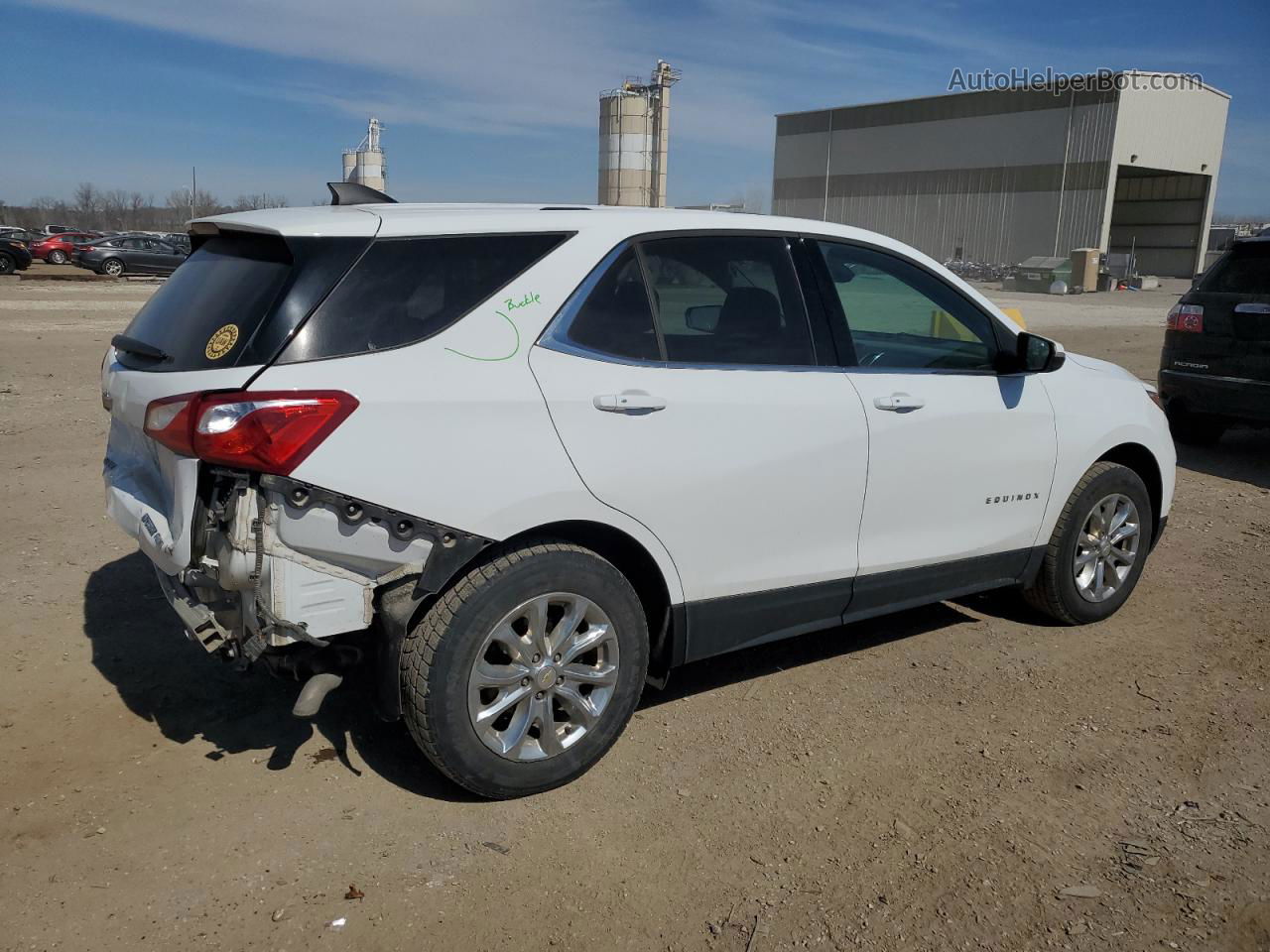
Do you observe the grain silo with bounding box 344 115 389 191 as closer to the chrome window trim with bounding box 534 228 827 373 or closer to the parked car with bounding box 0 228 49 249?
the parked car with bounding box 0 228 49 249

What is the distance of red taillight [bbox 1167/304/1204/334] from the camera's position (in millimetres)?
8398

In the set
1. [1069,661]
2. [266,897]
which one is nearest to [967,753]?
[1069,661]

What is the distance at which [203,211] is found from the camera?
81938 millimetres

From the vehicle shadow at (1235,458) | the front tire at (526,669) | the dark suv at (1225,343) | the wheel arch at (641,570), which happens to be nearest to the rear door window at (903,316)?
the wheel arch at (641,570)

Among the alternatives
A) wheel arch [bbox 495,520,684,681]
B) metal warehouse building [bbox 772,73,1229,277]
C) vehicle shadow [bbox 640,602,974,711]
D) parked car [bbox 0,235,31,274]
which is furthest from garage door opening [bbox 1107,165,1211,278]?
wheel arch [bbox 495,520,684,681]

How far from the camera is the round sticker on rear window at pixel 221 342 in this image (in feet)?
9.87

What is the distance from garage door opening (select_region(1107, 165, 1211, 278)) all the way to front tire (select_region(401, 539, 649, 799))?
60372mm

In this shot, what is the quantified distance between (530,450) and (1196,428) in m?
8.37

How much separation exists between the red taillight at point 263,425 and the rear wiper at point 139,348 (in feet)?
1.38

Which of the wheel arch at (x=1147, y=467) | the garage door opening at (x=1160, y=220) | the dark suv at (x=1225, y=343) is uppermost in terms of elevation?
the garage door opening at (x=1160, y=220)

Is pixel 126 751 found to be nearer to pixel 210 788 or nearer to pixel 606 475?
pixel 210 788

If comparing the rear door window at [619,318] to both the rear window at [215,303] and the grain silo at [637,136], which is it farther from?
the grain silo at [637,136]

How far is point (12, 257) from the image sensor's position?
3156 centimetres

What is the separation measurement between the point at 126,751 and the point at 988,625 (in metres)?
3.80
